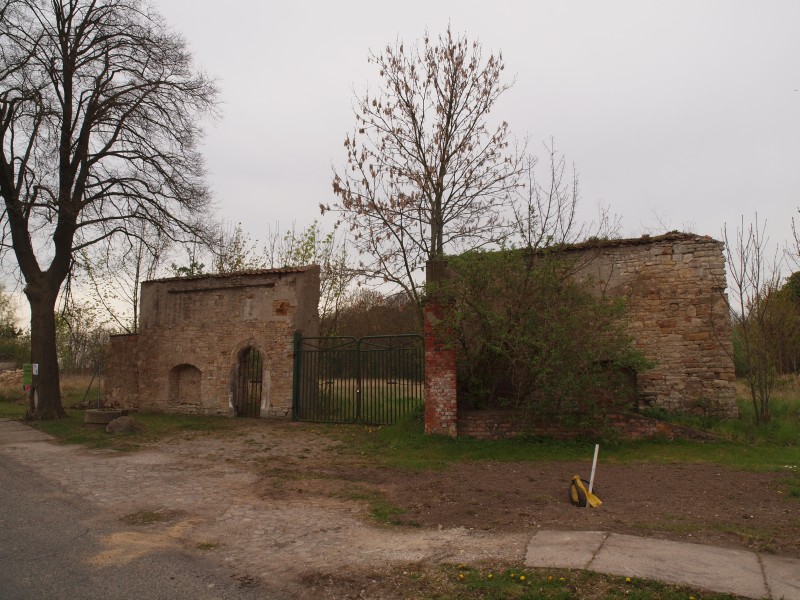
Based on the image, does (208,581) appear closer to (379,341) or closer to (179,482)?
(179,482)

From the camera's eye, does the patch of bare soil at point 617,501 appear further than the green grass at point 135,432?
No

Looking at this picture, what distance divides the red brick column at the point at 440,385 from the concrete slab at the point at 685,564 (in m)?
5.81

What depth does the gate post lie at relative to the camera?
10898 mm

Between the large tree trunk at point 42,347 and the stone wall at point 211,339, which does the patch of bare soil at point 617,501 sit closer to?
the stone wall at point 211,339

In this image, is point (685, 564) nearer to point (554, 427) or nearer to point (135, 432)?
point (554, 427)

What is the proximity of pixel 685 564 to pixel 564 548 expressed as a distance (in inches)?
37.9

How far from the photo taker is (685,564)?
14.9 feet

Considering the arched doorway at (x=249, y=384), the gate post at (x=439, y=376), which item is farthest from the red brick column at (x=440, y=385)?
the arched doorway at (x=249, y=384)

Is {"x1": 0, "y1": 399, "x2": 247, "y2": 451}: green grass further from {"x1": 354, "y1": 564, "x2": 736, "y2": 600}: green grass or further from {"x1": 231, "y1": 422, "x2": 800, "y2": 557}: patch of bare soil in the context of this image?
{"x1": 354, "y1": 564, "x2": 736, "y2": 600}: green grass

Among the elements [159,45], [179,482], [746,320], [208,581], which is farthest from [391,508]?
[159,45]

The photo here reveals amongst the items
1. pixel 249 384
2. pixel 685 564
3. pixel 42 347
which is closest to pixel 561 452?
pixel 685 564

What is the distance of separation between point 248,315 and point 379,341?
4.29 meters

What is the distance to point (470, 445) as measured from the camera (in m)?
10.4

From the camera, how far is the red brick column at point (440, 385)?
10.9m
